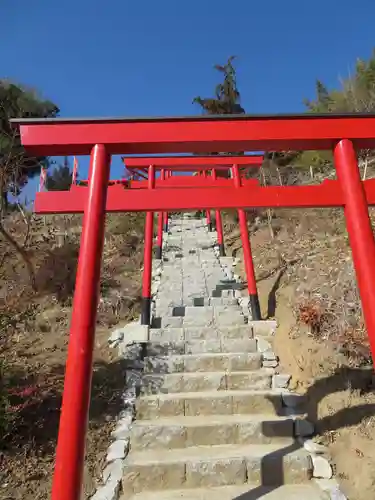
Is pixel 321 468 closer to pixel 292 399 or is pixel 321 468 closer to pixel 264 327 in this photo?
pixel 292 399

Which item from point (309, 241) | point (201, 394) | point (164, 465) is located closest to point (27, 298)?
point (201, 394)

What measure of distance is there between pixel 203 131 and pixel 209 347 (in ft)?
11.9

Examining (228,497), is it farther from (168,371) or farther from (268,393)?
(168,371)

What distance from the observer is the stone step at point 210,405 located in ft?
15.7

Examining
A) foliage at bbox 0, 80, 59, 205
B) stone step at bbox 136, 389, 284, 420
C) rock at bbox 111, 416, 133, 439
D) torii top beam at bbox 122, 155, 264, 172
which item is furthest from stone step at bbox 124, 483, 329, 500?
foliage at bbox 0, 80, 59, 205

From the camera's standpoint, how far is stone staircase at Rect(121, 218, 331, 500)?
153 inches

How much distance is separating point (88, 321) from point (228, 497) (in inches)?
89.7

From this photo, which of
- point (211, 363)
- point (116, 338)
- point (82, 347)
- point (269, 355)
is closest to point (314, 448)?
point (269, 355)

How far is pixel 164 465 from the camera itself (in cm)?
A: 392

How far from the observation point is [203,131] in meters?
3.52

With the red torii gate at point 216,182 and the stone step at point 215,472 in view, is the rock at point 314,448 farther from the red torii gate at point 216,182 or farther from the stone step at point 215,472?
the red torii gate at point 216,182

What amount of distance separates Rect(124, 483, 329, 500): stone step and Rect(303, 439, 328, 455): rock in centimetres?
33

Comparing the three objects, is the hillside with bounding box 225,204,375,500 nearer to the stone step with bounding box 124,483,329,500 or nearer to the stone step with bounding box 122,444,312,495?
the stone step with bounding box 124,483,329,500

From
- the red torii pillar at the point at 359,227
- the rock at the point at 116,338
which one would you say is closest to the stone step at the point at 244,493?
the red torii pillar at the point at 359,227
